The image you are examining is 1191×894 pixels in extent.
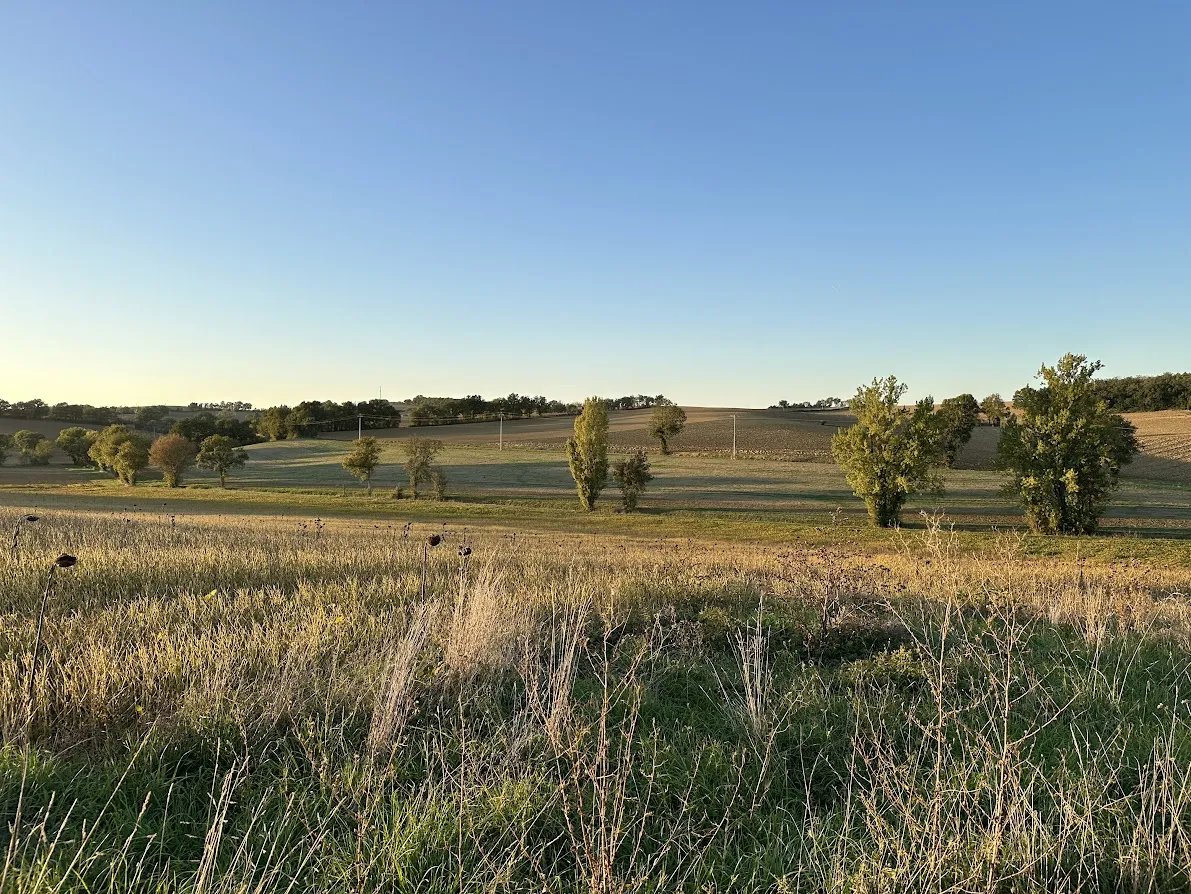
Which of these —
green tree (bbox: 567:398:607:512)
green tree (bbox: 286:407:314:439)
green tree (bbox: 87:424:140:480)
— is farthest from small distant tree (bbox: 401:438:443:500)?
green tree (bbox: 286:407:314:439)

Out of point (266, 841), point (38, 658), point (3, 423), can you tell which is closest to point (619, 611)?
point (266, 841)

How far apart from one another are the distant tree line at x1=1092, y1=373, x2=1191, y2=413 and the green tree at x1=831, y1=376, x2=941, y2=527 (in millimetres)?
81486

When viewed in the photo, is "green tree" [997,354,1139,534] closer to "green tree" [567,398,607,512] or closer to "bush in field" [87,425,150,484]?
"green tree" [567,398,607,512]

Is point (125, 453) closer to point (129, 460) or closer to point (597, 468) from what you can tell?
point (129, 460)

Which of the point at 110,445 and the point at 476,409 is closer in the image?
the point at 110,445

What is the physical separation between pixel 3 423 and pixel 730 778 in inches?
5431

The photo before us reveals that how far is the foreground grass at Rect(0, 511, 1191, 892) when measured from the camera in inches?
101

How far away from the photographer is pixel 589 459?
45844mm

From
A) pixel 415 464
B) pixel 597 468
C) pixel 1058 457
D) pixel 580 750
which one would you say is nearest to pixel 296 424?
pixel 415 464

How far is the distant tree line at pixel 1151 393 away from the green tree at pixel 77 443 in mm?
142808

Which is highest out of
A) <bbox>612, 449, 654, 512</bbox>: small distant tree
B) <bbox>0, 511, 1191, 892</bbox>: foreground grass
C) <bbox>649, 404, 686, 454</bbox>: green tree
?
<bbox>649, 404, 686, 454</bbox>: green tree

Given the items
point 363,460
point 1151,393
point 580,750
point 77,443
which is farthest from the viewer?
point 1151,393

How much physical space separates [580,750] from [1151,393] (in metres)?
133

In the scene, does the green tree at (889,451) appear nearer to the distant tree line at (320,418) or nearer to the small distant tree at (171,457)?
the small distant tree at (171,457)
